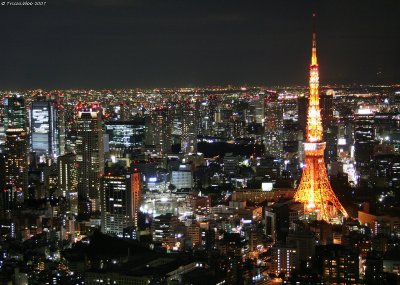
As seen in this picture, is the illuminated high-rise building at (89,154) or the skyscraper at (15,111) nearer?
the illuminated high-rise building at (89,154)

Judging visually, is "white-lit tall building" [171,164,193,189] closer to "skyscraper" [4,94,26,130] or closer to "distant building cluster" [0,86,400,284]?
"distant building cluster" [0,86,400,284]

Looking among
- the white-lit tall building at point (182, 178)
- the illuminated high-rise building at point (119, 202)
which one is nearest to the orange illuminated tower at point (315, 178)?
the illuminated high-rise building at point (119, 202)

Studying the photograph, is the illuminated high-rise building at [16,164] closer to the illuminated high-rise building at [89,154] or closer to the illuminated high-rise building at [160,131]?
the illuminated high-rise building at [89,154]

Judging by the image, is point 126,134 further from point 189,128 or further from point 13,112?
point 13,112

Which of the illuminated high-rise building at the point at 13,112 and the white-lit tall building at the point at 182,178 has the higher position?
the illuminated high-rise building at the point at 13,112

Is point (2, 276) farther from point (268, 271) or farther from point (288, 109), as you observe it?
point (288, 109)
